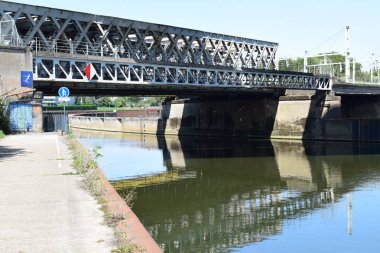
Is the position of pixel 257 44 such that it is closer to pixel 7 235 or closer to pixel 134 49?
pixel 134 49

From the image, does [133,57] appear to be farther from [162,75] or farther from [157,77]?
[157,77]

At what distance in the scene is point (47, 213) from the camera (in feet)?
35.1

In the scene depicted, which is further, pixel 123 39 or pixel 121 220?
pixel 123 39

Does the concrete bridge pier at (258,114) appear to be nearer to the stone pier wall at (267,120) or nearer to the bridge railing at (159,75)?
the stone pier wall at (267,120)

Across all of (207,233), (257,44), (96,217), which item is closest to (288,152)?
(257,44)

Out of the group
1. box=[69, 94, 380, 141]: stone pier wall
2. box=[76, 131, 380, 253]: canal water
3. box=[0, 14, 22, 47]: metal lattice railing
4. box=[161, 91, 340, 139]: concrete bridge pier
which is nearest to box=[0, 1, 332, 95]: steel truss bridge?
box=[0, 14, 22, 47]: metal lattice railing

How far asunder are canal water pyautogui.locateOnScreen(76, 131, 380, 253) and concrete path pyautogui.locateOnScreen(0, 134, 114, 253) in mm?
3606

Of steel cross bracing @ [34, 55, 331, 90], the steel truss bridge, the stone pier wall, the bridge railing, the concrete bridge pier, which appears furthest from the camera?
the concrete bridge pier

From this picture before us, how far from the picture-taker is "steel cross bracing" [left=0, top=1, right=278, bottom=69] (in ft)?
130

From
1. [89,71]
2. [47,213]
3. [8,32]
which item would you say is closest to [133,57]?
[89,71]

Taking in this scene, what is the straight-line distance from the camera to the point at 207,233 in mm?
16375

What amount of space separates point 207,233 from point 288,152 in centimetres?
3379

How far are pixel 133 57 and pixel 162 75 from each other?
11.7 ft

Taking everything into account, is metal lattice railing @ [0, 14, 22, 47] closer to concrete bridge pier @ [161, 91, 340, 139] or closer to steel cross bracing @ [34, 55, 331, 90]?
steel cross bracing @ [34, 55, 331, 90]
